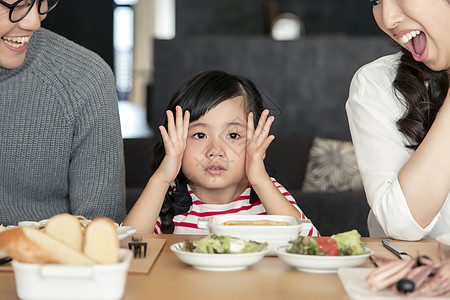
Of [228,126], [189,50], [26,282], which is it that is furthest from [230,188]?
[189,50]

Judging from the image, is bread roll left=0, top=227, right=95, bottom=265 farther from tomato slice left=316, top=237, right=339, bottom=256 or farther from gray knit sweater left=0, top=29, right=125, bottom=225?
gray knit sweater left=0, top=29, right=125, bottom=225

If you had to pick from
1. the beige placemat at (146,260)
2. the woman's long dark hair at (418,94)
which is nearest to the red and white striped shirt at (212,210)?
the woman's long dark hair at (418,94)

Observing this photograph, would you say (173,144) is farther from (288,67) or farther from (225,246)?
(288,67)

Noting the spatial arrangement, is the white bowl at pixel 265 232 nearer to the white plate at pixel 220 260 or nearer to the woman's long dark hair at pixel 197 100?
the white plate at pixel 220 260

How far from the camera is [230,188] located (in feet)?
5.91

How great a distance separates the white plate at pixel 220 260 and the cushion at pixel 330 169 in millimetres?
2585

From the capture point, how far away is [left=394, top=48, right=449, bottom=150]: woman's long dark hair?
1569 mm

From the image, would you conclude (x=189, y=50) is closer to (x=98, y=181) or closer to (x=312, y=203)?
(x=312, y=203)

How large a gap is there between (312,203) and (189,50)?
69.4 inches

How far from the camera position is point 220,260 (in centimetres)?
95

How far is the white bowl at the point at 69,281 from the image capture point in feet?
2.54

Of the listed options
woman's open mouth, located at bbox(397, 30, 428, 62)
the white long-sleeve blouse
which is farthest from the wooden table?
woman's open mouth, located at bbox(397, 30, 428, 62)

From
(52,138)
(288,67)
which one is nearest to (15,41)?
(52,138)

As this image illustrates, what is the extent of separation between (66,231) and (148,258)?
0.23 metres
